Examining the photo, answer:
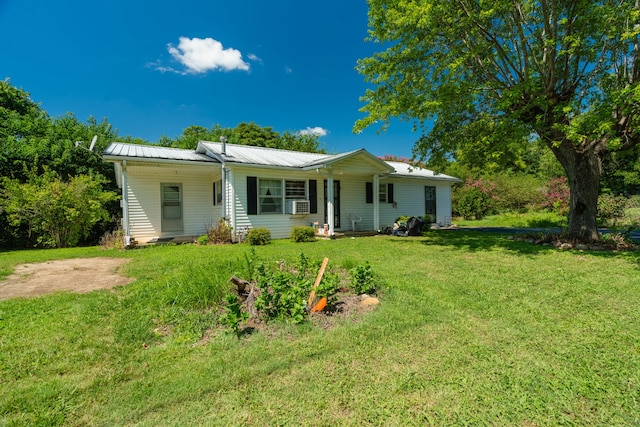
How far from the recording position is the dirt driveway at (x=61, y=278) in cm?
468

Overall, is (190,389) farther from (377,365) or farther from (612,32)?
(612,32)

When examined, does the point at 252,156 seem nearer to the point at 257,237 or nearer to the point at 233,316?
the point at 257,237

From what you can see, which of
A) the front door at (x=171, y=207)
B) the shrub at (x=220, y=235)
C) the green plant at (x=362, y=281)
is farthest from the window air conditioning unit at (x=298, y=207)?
the green plant at (x=362, y=281)

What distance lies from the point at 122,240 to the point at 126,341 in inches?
340

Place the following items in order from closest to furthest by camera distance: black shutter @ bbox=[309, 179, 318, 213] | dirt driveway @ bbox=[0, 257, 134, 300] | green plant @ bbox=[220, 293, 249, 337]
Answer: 1. green plant @ bbox=[220, 293, 249, 337]
2. dirt driveway @ bbox=[0, 257, 134, 300]
3. black shutter @ bbox=[309, 179, 318, 213]

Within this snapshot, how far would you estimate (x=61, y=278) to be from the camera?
5.46 m

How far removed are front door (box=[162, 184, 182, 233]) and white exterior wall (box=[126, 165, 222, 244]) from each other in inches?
7.0

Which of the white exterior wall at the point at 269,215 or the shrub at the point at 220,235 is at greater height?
the white exterior wall at the point at 269,215

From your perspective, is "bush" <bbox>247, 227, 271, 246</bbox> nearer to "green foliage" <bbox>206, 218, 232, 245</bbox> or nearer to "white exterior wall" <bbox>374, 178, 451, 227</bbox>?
"green foliage" <bbox>206, 218, 232, 245</bbox>

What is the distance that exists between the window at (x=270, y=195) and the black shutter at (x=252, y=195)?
0.87 feet

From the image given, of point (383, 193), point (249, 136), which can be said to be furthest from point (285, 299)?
point (249, 136)

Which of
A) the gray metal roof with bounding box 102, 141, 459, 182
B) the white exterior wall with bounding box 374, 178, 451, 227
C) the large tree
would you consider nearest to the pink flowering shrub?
the white exterior wall with bounding box 374, 178, 451, 227

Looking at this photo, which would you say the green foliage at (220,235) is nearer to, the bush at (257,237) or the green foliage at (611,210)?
the bush at (257,237)

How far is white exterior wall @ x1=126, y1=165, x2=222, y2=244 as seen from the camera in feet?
34.7
